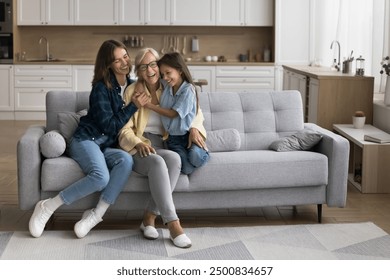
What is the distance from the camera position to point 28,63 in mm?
10758

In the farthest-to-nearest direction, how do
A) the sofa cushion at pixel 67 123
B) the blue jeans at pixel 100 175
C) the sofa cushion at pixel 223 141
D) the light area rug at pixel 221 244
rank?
the sofa cushion at pixel 223 141 < the sofa cushion at pixel 67 123 < the blue jeans at pixel 100 175 < the light area rug at pixel 221 244

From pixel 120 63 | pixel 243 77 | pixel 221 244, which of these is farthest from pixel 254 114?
pixel 243 77

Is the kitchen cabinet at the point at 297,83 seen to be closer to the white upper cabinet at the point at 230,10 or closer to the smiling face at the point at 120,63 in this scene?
the white upper cabinet at the point at 230,10

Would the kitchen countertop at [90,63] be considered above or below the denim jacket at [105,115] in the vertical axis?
above

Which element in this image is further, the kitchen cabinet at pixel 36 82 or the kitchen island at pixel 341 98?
the kitchen cabinet at pixel 36 82

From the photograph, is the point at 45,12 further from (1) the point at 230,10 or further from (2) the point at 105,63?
(2) the point at 105,63

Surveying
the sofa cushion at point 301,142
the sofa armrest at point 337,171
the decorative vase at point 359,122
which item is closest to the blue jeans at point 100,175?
the sofa cushion at point 301,142

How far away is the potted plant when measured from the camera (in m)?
6.64

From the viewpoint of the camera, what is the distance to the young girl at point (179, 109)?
4566 mm

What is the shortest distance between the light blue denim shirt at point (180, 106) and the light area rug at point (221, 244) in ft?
2.14

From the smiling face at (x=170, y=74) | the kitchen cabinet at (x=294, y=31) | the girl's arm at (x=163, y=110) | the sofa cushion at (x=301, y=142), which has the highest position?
the kitchen cabinet at (x=294, y=31)

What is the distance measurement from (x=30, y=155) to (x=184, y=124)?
97 cm

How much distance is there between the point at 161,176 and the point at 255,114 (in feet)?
4.04
